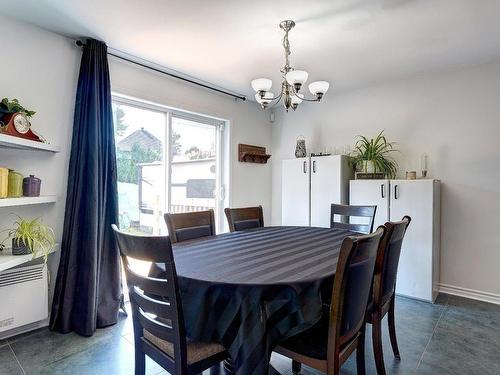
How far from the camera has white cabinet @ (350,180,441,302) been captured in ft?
9.70

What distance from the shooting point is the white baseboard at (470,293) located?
9.79 ft

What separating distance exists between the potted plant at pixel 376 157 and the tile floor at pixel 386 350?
5.15 ft

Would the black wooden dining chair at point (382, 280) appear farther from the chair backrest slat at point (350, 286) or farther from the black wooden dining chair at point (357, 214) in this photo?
the black wooden dining chair at point (357, 214)

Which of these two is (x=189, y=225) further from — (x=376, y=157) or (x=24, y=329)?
(x=376, y=157)

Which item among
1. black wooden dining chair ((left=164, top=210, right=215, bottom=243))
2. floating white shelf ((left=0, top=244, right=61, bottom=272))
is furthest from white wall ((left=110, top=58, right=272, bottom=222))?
floating white shelf ((left=0, top=244, right=61, bottom=272))

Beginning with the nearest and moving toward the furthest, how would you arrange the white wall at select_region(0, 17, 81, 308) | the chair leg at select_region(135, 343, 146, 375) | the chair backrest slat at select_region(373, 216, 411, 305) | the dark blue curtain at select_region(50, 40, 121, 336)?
1. the chair leg at select_region(135, 343, 146, 375)
2. the chair backrest slat at select_region(373, 216, 411, 305)
3. the white wall at select_region(0, 17, 81, 308)
4. the dark blue curtain at select_region(50, 40, 121, 336)

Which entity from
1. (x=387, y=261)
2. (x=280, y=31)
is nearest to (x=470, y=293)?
(x=387, y=261)

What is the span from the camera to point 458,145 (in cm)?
317

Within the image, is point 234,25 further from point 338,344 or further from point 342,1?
point 338,344

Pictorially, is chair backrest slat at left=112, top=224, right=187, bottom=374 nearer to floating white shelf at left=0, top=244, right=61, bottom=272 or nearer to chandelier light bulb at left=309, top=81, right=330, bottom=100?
floating white shelf at left=0, top=244, right=61, bottom=272

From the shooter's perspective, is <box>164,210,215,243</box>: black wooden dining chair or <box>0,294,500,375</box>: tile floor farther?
<box>164,210,215,243</box>: black wooden dining chair

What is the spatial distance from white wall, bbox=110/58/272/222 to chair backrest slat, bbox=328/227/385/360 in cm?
267

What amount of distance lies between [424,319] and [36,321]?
3190 mm

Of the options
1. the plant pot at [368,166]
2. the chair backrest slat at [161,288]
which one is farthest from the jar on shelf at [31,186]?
the plant pot at [368,166]
